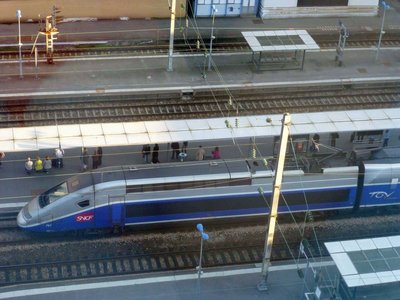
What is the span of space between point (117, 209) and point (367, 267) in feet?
33.4

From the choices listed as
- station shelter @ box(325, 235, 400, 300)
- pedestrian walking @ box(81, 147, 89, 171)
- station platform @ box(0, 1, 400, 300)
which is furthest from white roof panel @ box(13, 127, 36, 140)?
station shelter @ box(325, 235, 400, 300)

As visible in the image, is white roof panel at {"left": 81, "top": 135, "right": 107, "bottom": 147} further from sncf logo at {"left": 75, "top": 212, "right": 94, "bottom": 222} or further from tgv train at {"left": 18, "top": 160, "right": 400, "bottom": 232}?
sncf logo at {"left": 75, "top": 212, "right": 94, "bottom": 222}

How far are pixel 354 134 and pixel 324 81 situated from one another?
24.4 feet

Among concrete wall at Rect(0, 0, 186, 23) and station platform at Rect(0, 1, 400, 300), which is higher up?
concrete wall at Rect(0, 0, 186, 23)

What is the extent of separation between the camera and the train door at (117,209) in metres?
34.8

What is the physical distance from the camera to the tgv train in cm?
3466

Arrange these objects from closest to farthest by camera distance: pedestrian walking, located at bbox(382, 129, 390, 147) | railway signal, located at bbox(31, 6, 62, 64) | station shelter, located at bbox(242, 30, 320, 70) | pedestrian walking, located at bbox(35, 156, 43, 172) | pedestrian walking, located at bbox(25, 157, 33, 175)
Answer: pedestrian walking, located at bbox(25, 157, 33, 175)
pedestrian walking, located at bbox(35, 156, 43, 172)
pedestrian walking, located at bbox(382, 129, 390, 147)
railway signal, located at bbox(31, 6, 62, 64)
station shelter, located at bbox(242, 30, 320, 70)

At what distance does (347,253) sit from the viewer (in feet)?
101

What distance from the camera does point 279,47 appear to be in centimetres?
4797

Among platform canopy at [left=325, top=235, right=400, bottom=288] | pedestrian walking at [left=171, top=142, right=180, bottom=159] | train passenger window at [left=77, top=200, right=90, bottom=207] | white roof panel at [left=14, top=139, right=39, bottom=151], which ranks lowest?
pedestrian walking at [left=171, top=142, right=180, bottom=159]

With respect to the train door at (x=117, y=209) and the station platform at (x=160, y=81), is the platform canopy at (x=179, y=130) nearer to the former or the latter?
the station platform at (x=160, y=81)

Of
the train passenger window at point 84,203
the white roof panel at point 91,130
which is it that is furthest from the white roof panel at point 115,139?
the train passenger window at point 84,203

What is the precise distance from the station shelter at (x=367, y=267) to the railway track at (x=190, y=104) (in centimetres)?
1410

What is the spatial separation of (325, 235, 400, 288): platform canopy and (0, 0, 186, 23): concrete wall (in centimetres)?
2677
